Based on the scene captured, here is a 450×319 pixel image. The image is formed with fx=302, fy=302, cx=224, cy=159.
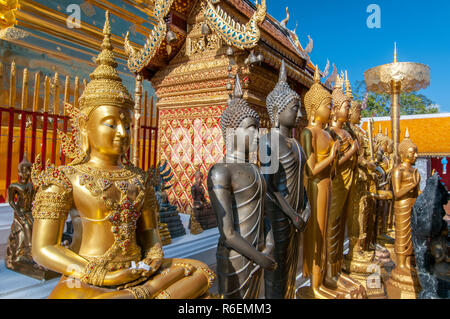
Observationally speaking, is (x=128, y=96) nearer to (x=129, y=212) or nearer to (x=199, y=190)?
(x=129, y=212)

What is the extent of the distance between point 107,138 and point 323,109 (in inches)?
81.0

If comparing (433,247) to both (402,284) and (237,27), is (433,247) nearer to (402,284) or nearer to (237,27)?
(402,284)

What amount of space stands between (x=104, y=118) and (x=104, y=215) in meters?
0.57

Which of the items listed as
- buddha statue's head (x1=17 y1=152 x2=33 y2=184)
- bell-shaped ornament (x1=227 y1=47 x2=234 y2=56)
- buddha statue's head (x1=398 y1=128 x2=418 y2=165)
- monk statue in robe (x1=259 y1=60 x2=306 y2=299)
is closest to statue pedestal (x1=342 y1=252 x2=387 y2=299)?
buddha statue's head (x1=398 y1=128 x2=418 y2=165)

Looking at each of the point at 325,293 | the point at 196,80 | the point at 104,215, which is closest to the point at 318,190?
the point at 325,293

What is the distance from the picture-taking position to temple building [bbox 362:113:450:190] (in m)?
13.1

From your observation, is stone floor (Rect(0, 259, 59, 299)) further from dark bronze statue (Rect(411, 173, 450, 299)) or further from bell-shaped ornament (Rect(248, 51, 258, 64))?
bell-shaped ornament (Rect(248, 51, 258, 64))

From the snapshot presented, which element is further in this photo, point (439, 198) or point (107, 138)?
point (439, 198)

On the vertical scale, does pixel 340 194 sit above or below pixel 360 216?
above

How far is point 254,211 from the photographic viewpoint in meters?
1.92

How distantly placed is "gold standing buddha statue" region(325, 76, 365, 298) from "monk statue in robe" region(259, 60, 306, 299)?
82 centimetres

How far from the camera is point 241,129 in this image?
197 centimetres

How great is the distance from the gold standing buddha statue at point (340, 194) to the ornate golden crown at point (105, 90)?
2198mm

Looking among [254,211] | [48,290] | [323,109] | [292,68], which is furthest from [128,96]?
[292,68]
